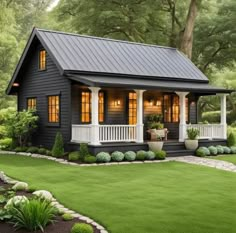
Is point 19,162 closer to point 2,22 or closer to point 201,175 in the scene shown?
point 201,175

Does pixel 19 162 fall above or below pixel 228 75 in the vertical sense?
below

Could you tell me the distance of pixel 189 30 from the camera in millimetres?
28734

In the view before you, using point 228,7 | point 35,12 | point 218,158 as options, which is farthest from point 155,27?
point 35,12

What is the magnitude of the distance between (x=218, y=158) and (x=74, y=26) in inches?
725

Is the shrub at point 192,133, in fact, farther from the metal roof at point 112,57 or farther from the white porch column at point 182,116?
the metal roof at point 112,57

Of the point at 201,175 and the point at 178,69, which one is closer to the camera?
the point at 201,175

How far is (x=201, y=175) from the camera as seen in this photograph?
12.7 metres

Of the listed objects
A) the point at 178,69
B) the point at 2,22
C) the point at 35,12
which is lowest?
the point at 178,69

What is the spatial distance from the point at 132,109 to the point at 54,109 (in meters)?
3.73

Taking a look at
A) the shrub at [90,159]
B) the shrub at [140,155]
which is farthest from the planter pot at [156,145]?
the shrub at [90,159]

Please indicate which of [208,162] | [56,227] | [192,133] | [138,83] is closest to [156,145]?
[208,162]

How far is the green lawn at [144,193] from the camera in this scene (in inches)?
276

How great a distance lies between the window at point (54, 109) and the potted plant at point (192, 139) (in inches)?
235

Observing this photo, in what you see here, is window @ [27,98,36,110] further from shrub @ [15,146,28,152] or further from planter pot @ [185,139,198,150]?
planter pot @ [185,139,198,150]
